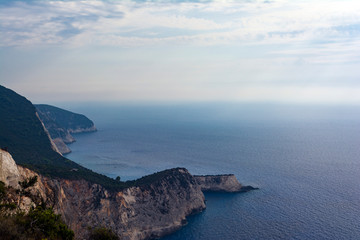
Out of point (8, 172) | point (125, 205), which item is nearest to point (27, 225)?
point (8, 172)

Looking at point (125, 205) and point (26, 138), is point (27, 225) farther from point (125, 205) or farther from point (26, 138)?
point (26, 138)

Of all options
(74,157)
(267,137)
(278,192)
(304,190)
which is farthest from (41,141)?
(267,137)

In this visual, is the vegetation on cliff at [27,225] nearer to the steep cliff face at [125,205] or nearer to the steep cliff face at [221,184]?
the steep cliff face at [125,205]

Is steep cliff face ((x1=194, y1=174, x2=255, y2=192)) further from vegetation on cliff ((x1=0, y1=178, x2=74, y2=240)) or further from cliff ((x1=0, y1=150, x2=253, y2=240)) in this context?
vegetation on cliff ((x1=0, y1=178, x2=74, y2=240))

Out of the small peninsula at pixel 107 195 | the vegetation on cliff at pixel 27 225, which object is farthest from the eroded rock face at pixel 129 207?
the vegetation on cliff at pixel 27 225

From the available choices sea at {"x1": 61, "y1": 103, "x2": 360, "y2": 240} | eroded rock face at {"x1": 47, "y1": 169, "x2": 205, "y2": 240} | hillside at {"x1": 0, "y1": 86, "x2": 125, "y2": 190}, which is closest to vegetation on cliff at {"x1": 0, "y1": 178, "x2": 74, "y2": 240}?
eroded rock face at {"x1": 47, "y1": 169, "x2": 205, "y2": 240}
